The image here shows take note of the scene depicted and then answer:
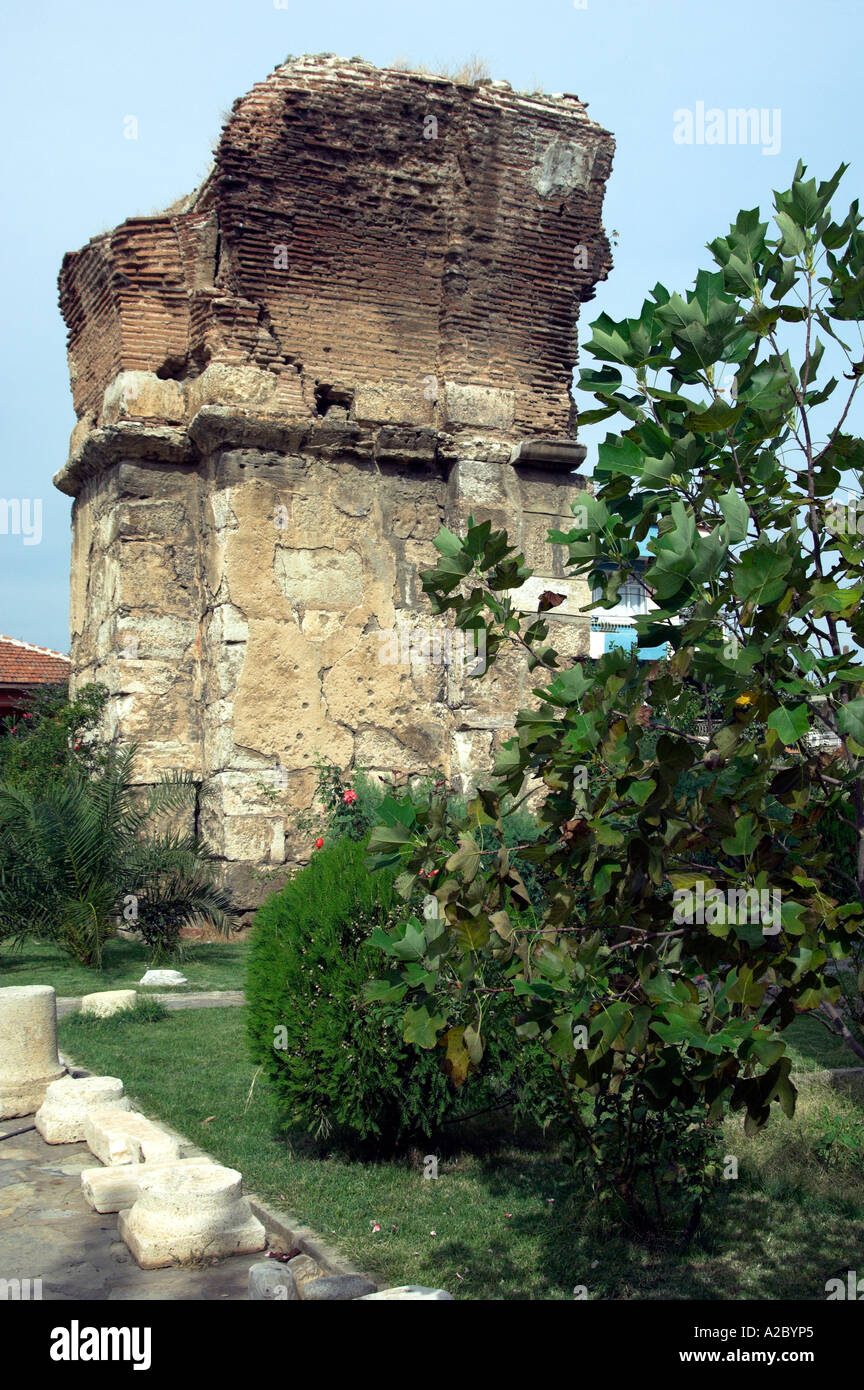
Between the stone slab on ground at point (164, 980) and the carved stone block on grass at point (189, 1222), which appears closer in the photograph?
the carved stone block on grass at point (189, 1222)

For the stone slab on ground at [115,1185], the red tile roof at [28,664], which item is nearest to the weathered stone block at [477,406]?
the stone slab on ground at [115,1185]

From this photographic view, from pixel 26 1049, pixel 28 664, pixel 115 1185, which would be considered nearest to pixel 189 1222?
pixel 115 1185

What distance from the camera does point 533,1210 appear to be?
13.6 feet

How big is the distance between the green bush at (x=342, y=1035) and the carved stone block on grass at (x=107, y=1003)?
236 centimetres

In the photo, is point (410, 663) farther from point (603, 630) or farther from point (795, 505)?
point (603, 630)

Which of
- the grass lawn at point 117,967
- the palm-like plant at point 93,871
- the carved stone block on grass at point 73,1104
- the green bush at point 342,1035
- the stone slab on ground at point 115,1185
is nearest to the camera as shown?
the stone slab on ground at point 115,1185

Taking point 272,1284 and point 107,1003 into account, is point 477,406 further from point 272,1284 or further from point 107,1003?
point 272,1284

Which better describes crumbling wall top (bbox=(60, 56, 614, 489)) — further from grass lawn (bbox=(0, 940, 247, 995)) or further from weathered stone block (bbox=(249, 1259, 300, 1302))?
weathered stone block (bbox=(249, 1259, 300, 1302))

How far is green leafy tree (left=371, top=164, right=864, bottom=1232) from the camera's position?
7.16 ft

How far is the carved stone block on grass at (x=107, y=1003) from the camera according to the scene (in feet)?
22.9

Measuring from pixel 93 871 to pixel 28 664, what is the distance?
1515 centimetres

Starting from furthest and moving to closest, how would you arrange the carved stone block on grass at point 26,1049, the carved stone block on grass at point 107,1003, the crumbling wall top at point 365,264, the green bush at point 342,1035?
1. the crumbling wall top at point 365,264
2. the carved stone block on grass at point 107,1003
3. the carved stone block on grass at point 26,1049
4. the green bush at point 342,1035

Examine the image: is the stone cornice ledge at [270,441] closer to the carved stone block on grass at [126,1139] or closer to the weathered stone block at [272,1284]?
the carved stone block on grass at [126,1139]

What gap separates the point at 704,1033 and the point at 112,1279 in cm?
241
